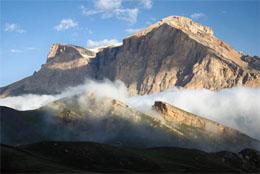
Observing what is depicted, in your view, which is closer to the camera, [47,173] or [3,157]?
[47,173]

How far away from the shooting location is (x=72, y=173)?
196500 millimetres

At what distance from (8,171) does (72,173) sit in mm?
24981

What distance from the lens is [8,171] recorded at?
183 meters

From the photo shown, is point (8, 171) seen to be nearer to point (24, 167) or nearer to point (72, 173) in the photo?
point (24, 167)

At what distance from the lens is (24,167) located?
193500 mm

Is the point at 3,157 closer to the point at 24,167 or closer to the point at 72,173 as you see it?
the point at 24,167

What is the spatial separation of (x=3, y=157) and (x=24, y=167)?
1090 cm

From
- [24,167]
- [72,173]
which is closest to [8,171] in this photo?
[24,167]

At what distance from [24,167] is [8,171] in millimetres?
10740

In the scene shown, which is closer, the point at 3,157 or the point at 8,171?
the point at 8,171

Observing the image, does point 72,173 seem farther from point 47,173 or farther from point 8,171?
point 8,171

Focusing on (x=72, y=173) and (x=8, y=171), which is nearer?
(x=8, y=171)

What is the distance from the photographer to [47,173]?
613ft

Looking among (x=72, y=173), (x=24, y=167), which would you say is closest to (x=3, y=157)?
(x=24, y=167)
